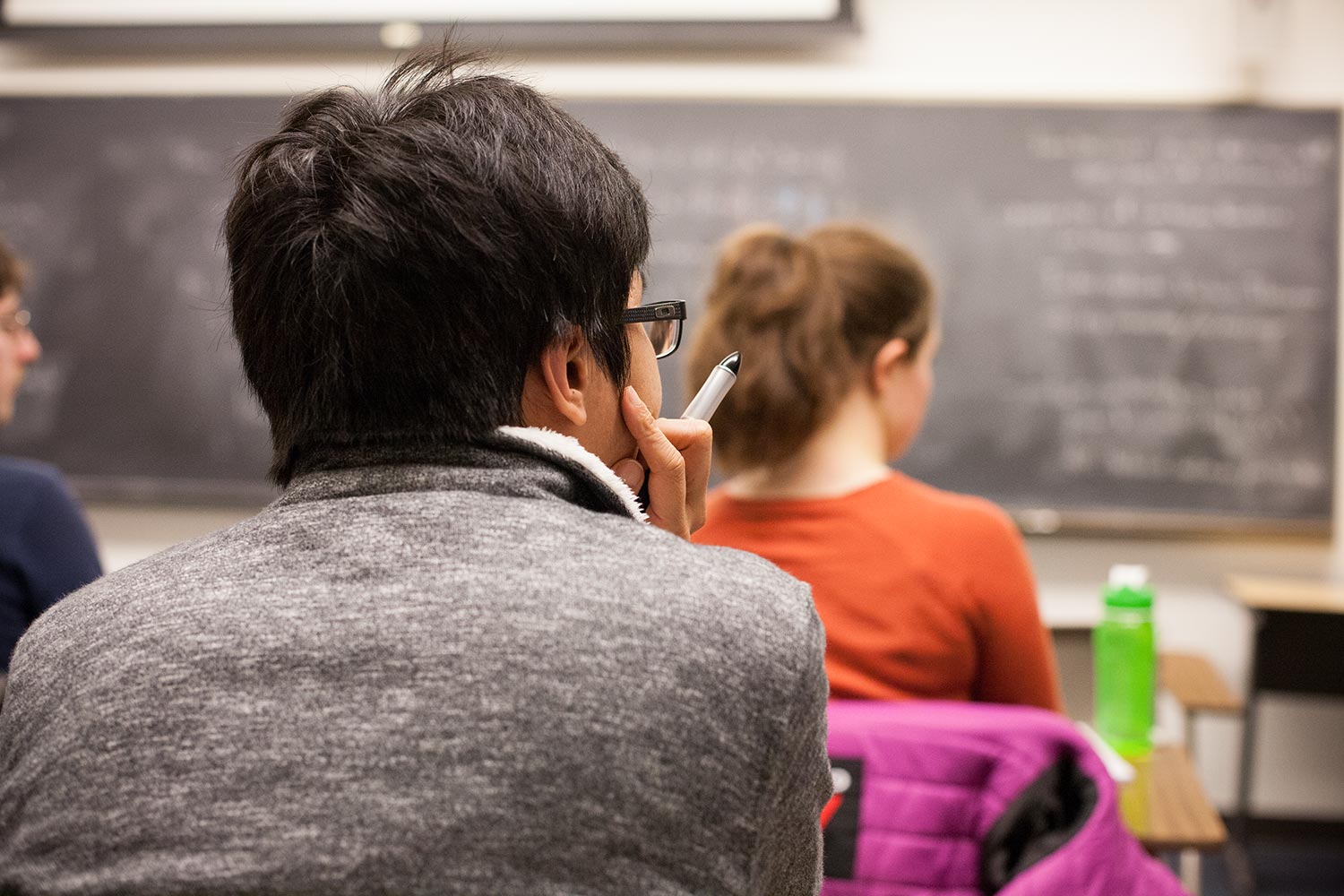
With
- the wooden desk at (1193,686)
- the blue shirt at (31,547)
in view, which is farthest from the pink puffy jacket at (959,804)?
the wooden desk at (1193,686)

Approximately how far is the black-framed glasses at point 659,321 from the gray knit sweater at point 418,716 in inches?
8.1

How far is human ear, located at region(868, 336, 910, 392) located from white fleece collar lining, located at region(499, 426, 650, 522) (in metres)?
0.85

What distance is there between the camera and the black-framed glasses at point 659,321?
31.7 inches

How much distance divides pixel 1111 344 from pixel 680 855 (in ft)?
9.42

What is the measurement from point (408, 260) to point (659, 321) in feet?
0.71

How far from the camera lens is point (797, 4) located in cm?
313

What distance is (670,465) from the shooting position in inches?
34.1

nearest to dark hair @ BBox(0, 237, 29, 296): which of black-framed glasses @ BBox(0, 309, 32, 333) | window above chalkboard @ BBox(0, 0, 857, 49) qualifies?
black-framed glasses @ BBox(0, 309, 32, 333)

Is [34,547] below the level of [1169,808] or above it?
above

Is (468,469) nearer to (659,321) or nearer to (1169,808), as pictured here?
(659,321)

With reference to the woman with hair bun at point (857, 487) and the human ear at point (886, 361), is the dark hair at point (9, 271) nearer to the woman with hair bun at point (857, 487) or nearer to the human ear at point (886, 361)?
the woman with hair bun at point (857, 487)

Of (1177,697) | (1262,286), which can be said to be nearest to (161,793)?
(1177,697)

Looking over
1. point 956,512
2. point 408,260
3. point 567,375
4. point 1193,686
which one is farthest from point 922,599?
point 1193,686

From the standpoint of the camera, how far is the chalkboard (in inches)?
121
